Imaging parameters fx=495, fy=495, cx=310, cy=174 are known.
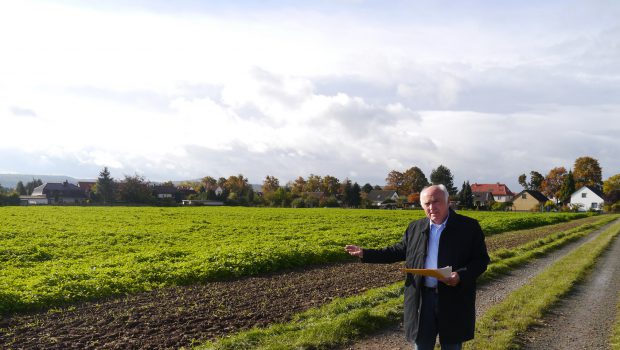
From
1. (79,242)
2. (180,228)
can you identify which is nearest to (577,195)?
(180,228)

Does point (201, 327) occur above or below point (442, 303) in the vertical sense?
below

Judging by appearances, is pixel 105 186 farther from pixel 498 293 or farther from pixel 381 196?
pixel 498 293

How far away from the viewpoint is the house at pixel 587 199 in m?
98.2

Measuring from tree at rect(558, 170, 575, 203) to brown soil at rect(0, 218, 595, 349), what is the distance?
10566 cm

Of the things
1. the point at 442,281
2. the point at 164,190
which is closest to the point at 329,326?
the point at 442,281

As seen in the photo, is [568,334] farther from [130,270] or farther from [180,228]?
[180,228]

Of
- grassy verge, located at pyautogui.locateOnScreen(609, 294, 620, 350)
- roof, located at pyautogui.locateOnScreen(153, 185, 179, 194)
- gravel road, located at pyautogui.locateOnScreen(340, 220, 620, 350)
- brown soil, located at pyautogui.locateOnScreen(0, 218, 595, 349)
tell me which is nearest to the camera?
gravel road, located at pyautogui.locateOnScreen(340, 220, 620, 350)

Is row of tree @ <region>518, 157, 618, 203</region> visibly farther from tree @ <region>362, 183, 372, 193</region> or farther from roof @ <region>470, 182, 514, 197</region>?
tree @ <region>362, 183, 372, 193</region>

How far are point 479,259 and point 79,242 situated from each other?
22924 mm

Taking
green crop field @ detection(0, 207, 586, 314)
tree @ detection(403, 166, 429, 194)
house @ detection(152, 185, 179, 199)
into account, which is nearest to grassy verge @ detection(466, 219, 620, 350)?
green crop field @ detection(0, 207, 586, 314)

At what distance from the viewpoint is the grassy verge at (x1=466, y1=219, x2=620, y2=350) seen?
25.2 feet

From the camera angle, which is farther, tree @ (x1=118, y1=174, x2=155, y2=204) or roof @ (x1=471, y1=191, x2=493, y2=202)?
roof @ (x1=471, y1=191, x2=493, y2=202)

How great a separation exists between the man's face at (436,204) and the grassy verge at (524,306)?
353 cm

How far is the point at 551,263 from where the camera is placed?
1708cm
